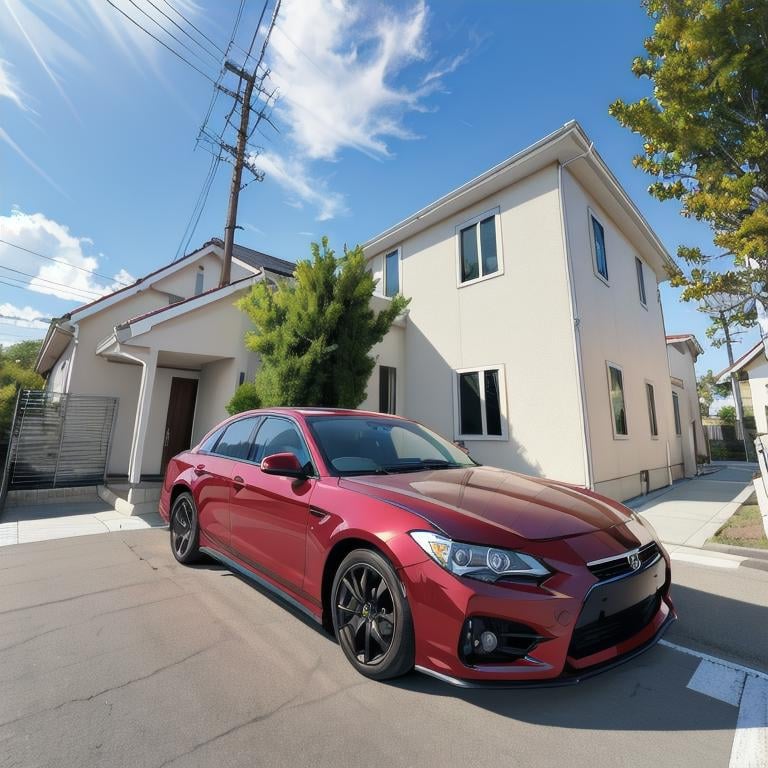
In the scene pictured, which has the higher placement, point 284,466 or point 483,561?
point 284,466

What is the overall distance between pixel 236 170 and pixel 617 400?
37.9 ft

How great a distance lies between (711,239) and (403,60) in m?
6.40

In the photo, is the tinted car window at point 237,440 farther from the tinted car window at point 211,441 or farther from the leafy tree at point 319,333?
the leafy tree at point 319,333

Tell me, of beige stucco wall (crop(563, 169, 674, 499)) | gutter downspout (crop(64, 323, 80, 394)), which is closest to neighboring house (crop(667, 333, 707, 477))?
beige stucco wall (crop(563, 169, 674, 499))

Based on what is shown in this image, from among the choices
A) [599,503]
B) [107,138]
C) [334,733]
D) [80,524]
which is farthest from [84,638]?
[107,138]

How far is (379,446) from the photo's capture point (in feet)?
10.00

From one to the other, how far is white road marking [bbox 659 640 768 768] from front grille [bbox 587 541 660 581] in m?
0.72

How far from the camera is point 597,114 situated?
7199 mm

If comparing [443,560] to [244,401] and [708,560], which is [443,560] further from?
[244,401]

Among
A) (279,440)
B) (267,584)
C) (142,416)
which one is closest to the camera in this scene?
(267,584)

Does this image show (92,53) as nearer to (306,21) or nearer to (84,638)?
(306,21)

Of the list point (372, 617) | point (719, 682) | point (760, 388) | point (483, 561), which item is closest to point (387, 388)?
point (372, 617)

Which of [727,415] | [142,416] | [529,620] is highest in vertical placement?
[727,415]

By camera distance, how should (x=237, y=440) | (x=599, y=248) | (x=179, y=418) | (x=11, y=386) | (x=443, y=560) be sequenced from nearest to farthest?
1. (x=443, y=560)
2. (x=237, y=440)
3. (x=599, y=248)
4. (x=179, y=418)
5. (x=11, y=386)
